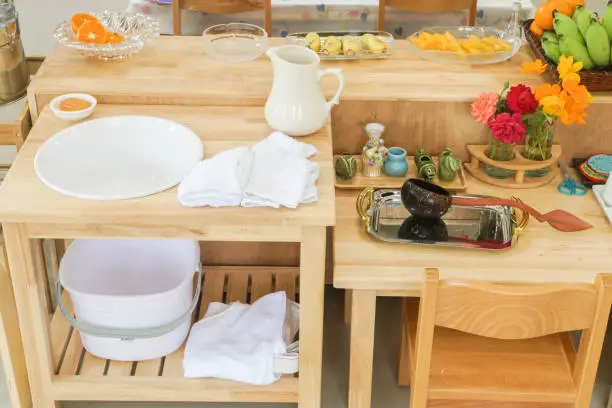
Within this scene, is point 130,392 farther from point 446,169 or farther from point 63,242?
point 446,169

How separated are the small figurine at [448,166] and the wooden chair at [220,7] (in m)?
1.13

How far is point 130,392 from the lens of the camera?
1.91 metres

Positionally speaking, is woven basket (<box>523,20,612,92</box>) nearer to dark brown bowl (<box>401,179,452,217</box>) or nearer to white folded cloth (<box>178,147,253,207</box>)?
dark brown bowl (<box>401,179,452,217</box>)

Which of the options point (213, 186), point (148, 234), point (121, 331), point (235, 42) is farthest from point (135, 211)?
point (235, 42)

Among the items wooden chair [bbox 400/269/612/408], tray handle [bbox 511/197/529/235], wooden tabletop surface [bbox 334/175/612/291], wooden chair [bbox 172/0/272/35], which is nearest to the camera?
wooden chair [bbox 400/269/612/408]

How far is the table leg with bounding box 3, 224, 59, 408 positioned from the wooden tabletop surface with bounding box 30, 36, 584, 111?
487 mm

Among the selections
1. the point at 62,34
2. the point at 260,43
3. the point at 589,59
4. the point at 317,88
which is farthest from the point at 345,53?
the point at 62,34

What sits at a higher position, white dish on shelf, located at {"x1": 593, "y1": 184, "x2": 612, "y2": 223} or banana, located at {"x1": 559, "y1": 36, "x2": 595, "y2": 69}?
banana, located at {"x1": 559, "y1": 36, "x2": 595, "y2": 69}

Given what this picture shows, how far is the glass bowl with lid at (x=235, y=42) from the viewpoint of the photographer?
2.22 meters

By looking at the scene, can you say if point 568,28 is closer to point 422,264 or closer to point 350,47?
point 350,47

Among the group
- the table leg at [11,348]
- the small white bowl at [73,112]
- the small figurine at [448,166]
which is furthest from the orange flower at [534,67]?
the table leg at [11,348]

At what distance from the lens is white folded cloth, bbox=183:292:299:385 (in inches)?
75.0

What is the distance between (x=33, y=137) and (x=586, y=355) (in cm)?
131

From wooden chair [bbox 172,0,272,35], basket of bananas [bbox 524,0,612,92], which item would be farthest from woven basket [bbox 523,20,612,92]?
wooden chair [bbox 172,0,272,35]
